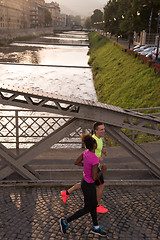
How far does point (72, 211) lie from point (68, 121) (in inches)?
80.2

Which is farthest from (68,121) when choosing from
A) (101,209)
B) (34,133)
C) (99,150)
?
(34,133)

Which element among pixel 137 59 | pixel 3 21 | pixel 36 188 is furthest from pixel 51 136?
pixel 3 21

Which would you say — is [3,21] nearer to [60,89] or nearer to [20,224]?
[60,89]

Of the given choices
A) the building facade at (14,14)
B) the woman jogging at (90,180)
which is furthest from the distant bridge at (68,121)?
the building facade at (14,14)

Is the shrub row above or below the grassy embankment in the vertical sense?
above

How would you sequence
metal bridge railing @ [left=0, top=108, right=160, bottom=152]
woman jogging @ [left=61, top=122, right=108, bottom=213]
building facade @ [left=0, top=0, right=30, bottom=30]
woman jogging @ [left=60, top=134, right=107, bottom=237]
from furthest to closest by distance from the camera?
building facade @ [left=0, top=0, right=30, bottom=30], metal bridge railing @ [left=0, top=108, right=160, bottom=152], woman jogging @ [left=61, top=122, right=108, bottom=213], woman jogging @ [left=60, top=134, right=107, bottom=237]

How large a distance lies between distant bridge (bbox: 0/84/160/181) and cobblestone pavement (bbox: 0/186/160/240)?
568mm

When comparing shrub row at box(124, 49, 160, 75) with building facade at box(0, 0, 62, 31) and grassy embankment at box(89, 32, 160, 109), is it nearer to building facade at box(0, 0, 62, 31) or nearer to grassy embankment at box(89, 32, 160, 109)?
grassy embankment at box(89, 32, 160, 109)

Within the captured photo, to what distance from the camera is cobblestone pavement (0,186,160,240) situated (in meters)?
4.72

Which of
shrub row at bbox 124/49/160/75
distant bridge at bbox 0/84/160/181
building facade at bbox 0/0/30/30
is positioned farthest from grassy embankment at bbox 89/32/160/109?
building facade at bbox 0/0/30/30

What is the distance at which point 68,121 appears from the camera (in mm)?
6090

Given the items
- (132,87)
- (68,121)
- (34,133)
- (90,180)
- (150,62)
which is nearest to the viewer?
(90,180)

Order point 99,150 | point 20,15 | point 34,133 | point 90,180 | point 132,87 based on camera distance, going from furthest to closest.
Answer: point 20,15 < point 132,87 < point 34,133 < point 99,150 < point 90,180

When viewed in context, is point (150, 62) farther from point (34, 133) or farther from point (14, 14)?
point (14, 14)
